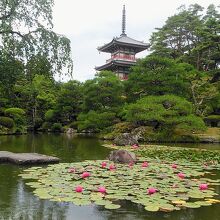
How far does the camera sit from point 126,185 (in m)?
6.05

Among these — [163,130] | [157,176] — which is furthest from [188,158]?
[163,130]

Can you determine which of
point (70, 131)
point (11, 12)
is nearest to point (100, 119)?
point (70, 131)

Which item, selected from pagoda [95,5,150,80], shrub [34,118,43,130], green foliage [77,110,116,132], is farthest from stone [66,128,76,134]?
pagoda [95,5,150,80]

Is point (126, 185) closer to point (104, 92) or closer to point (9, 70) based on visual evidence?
Answer: point (9, 70)

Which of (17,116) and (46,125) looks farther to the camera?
(46,125)

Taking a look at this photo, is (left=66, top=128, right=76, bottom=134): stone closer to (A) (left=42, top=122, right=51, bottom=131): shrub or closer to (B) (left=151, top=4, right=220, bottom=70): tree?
(A) (left=42, top=122, right=51, bottom=131): shrub

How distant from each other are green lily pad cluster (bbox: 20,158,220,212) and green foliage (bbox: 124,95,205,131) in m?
10.1

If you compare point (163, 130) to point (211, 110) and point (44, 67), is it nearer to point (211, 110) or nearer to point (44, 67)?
point (211, 110)

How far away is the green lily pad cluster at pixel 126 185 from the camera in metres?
4.96

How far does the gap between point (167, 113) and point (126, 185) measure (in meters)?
12.8

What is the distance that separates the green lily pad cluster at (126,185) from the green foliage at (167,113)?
1014 cm

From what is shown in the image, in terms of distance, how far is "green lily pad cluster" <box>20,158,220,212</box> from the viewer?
4.96 m

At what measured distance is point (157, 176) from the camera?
7.02 m

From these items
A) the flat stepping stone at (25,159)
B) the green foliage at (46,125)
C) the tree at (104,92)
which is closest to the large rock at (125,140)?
the flat stepping stone at (25,159)
